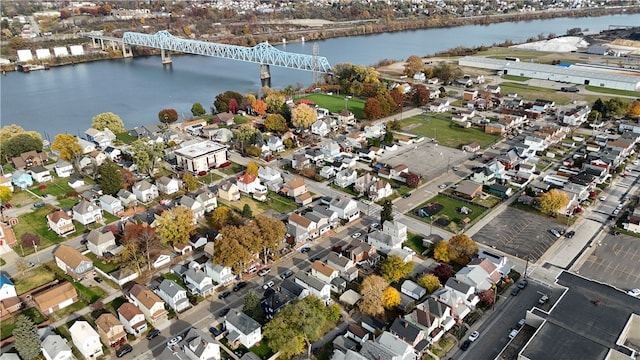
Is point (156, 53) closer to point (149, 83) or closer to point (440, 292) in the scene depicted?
point (149, 83)

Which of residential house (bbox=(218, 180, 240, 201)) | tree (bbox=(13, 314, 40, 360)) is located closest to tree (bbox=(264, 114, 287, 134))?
residential house (bbox=(218, 180, 240, 201))

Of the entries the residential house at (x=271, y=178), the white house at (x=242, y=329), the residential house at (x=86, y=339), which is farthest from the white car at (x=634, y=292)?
the residential house at (x=86, y=339)

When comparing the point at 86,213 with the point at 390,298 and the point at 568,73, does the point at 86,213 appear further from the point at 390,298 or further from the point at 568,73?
the point at 568,73

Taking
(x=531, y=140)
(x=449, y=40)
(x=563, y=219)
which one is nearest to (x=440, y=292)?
(x=563, y=219)

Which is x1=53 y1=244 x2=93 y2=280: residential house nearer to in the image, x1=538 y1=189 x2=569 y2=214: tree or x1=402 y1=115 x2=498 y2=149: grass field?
x1=538 y1=189 x2=569 y2=214: tree

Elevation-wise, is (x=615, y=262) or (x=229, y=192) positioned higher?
(x=229, y=192)

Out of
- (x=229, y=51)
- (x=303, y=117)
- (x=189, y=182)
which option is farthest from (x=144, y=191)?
(x=229, y=51)
